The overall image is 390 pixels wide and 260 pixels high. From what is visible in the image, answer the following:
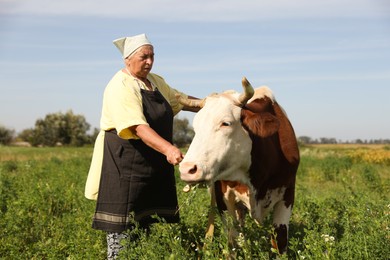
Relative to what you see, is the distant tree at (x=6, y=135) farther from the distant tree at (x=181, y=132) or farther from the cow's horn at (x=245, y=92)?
the cow's horn at (x=245, y=92)

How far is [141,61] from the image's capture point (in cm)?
424

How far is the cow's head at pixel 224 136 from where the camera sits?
3732 millimetres

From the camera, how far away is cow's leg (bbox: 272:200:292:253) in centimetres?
500

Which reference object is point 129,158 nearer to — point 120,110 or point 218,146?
point 120,110

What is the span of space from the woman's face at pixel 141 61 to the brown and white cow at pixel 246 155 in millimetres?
594

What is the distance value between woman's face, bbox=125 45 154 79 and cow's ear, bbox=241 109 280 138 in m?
0.92

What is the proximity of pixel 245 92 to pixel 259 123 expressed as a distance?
1.09 feet

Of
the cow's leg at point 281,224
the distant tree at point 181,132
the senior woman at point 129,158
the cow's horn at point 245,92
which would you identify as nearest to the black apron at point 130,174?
the senior woman at point 129,158

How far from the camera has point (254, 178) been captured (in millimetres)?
4629

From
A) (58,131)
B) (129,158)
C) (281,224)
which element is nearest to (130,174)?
(129,158)

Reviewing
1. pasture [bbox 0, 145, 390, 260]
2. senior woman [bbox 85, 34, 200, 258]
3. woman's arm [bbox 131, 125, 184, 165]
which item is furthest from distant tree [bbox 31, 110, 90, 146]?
woman's arm [bbox 131, 125, 184, 165]

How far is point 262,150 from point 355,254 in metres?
1.33

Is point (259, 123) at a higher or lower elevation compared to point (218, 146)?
higher

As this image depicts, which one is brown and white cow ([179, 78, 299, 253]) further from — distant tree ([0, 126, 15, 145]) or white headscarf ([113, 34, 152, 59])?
distant tree ([0, 126, 15, 145])
